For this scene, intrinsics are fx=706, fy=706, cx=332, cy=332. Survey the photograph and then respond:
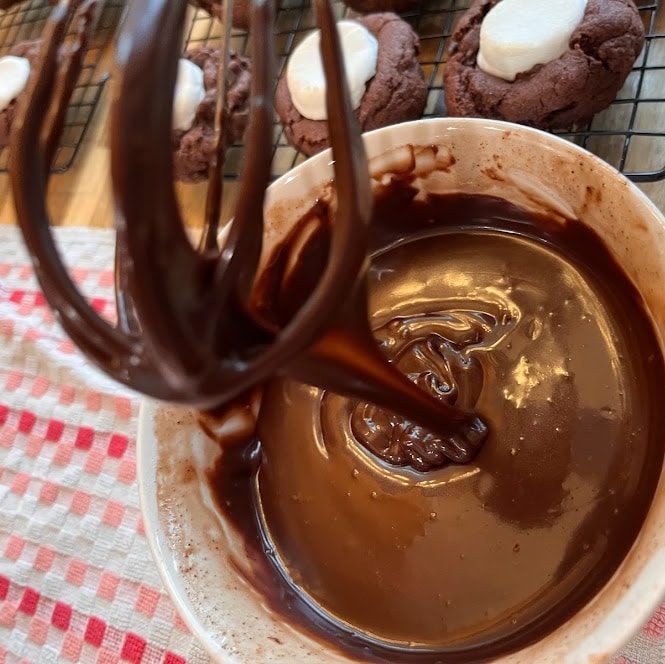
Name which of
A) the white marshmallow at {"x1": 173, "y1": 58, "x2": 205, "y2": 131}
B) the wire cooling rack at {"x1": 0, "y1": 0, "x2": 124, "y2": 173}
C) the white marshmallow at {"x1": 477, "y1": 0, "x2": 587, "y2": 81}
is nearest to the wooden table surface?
the wire cooling rack at {"x1": 0, "y1": 0, "x2": 124, "y2": 173}

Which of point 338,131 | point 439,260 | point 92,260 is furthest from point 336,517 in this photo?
point 92,260

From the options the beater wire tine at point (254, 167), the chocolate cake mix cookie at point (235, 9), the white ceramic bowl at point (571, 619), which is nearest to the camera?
the beater wire tine at point (254, 167)

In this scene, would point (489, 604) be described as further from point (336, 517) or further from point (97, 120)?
point (97, 120)

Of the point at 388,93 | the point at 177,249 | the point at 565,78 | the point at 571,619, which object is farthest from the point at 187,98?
the point at 571,619

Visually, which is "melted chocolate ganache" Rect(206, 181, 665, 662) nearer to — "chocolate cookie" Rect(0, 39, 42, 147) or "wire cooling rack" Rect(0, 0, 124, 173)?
"wire cooling rack" Rect(0, 0, 124, 173)

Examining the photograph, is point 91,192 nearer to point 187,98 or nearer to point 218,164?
point 187,98

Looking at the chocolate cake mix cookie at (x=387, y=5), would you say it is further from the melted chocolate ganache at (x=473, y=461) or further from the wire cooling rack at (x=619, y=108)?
the melted chocolate ganache at (x=473, y=461)

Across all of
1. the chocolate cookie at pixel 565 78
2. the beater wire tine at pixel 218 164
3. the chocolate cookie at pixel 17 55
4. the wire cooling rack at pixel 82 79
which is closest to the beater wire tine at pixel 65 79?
the beater wire tine at pixel 218 164
